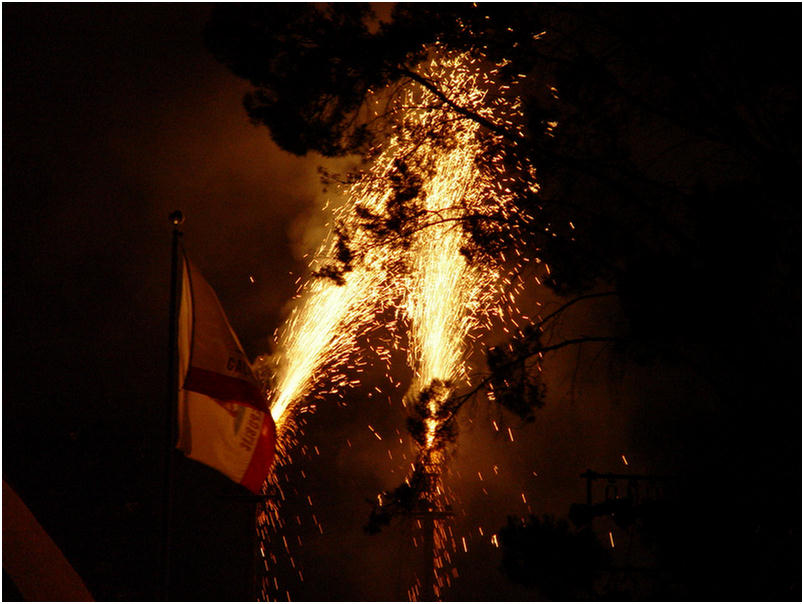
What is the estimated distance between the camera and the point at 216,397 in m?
9.73

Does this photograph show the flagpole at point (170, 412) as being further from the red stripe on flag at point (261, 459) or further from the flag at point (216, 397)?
the red stripe on flag at point (261, 459)

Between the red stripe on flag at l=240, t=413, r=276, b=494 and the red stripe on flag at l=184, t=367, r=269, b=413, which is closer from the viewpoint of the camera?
the red stripe on flag at l=184, t=367, r=269, b=413

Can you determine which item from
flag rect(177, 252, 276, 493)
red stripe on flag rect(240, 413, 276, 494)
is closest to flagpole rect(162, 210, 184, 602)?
flag rect(177, 252, 276, 493)

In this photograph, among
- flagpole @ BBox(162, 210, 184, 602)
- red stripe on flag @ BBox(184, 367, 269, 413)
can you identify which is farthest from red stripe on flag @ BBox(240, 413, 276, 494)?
flagpole @ BBox(162, 210, 184, 602)

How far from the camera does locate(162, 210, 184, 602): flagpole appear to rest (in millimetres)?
9086

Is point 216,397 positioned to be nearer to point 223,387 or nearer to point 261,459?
point 223,387

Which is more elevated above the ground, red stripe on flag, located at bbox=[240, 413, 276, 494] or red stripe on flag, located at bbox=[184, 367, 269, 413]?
red stripe on flag, located at bbox=[184, 367, 269, 413]

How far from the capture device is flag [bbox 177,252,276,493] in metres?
9.74

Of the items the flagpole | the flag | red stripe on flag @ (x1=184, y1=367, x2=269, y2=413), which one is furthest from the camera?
the flag

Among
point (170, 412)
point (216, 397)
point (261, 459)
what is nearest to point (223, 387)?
point (216, 397)

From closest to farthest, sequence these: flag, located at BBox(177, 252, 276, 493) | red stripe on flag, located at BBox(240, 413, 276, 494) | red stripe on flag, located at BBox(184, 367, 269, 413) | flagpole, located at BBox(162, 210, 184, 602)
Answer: flagpole, located at BBox(162, 210, 184, 602) < red stripe on flag, located at BBox(184, 367, 269, 413) < flag, located at BBox(177, 252, 276, 493) < red stripe on flag, located at BBox(240, 413, 276, 494)

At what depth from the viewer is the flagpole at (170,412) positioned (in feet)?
29.8

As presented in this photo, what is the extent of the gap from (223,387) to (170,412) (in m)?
0.57

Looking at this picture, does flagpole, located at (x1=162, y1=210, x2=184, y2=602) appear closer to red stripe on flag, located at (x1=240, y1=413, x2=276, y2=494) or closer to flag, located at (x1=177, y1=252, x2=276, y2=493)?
flag, located at (x1=177, y1=252, x2=276, y2=493)
